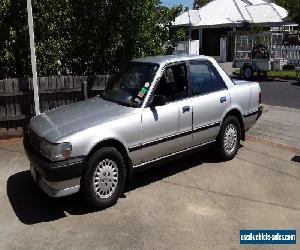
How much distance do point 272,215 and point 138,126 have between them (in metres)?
2.13

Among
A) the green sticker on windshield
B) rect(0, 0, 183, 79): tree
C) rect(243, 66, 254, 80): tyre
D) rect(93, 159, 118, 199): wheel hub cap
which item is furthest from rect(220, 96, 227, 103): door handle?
rect(243, 66, 254, 80): tyre

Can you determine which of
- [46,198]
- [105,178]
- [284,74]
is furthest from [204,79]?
[284,74]

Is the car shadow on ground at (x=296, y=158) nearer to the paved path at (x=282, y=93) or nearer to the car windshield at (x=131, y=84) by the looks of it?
the car windshield at (x=131, y=84)

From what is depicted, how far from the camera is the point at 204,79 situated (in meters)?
6.85

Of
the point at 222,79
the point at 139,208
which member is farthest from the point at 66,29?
the point at 139,208

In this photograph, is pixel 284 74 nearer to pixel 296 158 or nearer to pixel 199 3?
pixel 296 158

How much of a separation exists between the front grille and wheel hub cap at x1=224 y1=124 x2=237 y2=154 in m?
3.30

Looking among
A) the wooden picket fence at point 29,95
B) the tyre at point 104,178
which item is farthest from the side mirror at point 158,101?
the wooden picket fence at point 29,95

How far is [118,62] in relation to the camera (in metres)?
10.5

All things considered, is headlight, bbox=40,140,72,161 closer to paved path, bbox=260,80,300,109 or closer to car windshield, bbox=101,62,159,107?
car windshield, bbox=101,62,159,107

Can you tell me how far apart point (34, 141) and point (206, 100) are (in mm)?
2795

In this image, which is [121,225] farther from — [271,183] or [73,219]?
[271,183]

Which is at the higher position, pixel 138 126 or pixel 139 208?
pixel 138 126

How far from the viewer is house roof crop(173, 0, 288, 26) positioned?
34594 mm
